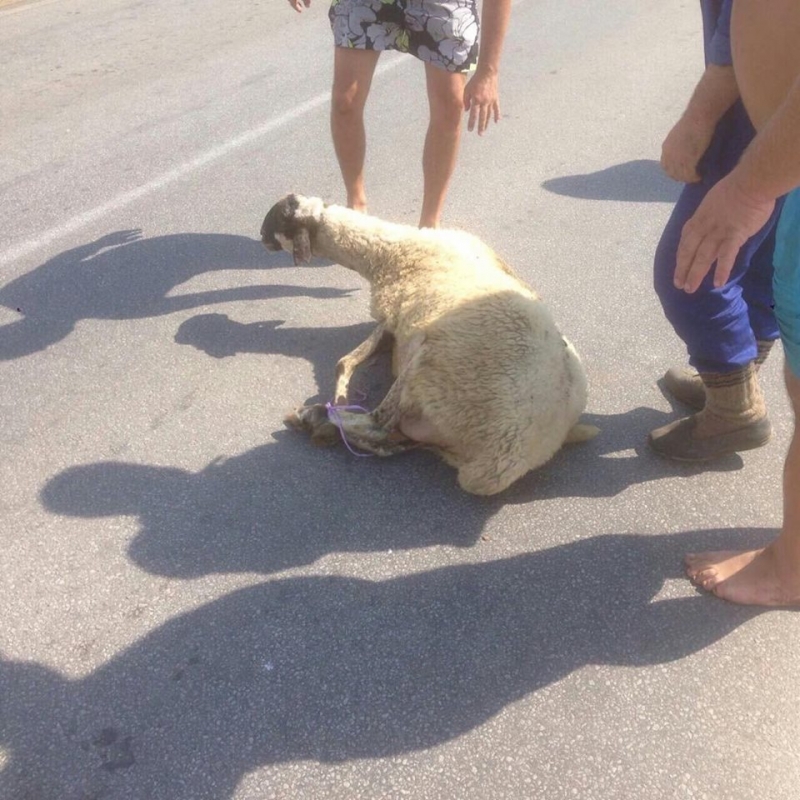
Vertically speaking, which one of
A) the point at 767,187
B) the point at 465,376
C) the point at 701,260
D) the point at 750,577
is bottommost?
the point at 750,577

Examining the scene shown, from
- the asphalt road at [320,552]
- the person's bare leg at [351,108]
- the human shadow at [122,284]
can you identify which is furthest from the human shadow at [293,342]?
the person's bare leg at [351,108]

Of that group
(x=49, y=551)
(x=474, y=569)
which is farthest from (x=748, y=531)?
(x=49, y=551)

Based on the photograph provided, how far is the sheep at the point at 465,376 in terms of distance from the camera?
9.70ft

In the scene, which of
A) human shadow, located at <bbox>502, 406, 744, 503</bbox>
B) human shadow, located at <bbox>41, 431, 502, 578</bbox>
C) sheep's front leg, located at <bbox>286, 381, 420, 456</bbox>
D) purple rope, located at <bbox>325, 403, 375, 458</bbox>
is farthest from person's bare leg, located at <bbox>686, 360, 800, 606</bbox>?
purple rope, located at <bbox>325, 403, 375, 458</bbox>

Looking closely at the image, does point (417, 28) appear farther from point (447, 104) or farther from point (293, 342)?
point (293, 342)

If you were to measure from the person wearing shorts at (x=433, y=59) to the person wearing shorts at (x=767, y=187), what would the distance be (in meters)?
2.14

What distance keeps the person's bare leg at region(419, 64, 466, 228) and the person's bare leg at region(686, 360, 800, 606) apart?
257cm

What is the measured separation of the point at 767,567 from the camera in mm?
2549

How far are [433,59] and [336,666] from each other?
3.13 metres

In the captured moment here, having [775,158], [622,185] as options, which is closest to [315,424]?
[775,158]

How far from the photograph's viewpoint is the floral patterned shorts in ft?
13.1

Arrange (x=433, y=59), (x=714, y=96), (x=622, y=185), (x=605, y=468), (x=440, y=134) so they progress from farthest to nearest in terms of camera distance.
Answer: (x=622, y=185) < (x=440, y=134) < (x=433, y=59) < (x=605, y=468) < (x=714, y=96)

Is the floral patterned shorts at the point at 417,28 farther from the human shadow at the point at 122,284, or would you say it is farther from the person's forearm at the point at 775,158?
the person's forearm at the point at 775,158

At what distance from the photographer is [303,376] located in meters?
3.77
